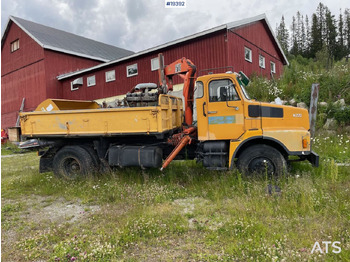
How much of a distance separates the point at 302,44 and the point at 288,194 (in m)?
67.9

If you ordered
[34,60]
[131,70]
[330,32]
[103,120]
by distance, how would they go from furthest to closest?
[330,32] < [34,60] < [131,70] < [103,120]

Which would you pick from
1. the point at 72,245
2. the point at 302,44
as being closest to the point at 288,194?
the point at 72,245

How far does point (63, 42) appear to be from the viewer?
952 inches

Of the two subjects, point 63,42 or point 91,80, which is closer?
point 91,80

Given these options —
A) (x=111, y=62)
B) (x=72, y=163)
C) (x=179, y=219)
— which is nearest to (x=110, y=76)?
(x=111, y=62)

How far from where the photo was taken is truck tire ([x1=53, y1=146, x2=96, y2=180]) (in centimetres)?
670

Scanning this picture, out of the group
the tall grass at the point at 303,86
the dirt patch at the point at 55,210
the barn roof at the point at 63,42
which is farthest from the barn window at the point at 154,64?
the dirt patch at the point at 55,210

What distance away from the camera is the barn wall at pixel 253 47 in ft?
49.5

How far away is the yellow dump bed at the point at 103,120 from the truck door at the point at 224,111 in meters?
1.12

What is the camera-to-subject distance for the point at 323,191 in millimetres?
4734

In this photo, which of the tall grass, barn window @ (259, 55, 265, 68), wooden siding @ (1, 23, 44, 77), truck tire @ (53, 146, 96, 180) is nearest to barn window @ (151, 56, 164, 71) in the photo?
the tall grass

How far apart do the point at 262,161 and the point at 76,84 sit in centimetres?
1925

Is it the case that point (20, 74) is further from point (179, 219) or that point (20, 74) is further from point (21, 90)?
point (179, 219)

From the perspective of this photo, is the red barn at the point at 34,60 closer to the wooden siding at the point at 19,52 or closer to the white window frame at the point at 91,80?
the wooden siding at the point at 19,52
